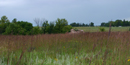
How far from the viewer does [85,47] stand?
4203 millimetres

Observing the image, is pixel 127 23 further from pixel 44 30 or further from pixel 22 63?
pixel 22 63

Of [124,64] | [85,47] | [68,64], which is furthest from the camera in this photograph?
[85,47]

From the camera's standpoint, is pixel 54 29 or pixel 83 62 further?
pixel 54 29

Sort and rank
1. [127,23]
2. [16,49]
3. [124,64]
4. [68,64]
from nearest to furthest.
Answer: [124,64]
[68,64]
[16,49]
[127,23]

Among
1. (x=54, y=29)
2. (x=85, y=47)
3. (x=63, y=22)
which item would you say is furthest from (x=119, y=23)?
(x=85, y=47)

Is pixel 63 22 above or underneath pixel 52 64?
above

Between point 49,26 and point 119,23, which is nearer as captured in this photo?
point 49,26

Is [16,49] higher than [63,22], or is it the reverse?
[63,22]

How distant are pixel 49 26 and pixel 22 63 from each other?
41708mm

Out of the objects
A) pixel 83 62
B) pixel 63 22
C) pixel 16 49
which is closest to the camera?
pixel 83 62

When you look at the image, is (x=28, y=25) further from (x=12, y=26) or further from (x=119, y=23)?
(x=119, y=23)

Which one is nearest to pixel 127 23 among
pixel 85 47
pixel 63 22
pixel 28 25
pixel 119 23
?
pixel 119 23

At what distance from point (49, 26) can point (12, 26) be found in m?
14.5

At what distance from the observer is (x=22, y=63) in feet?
7.92
